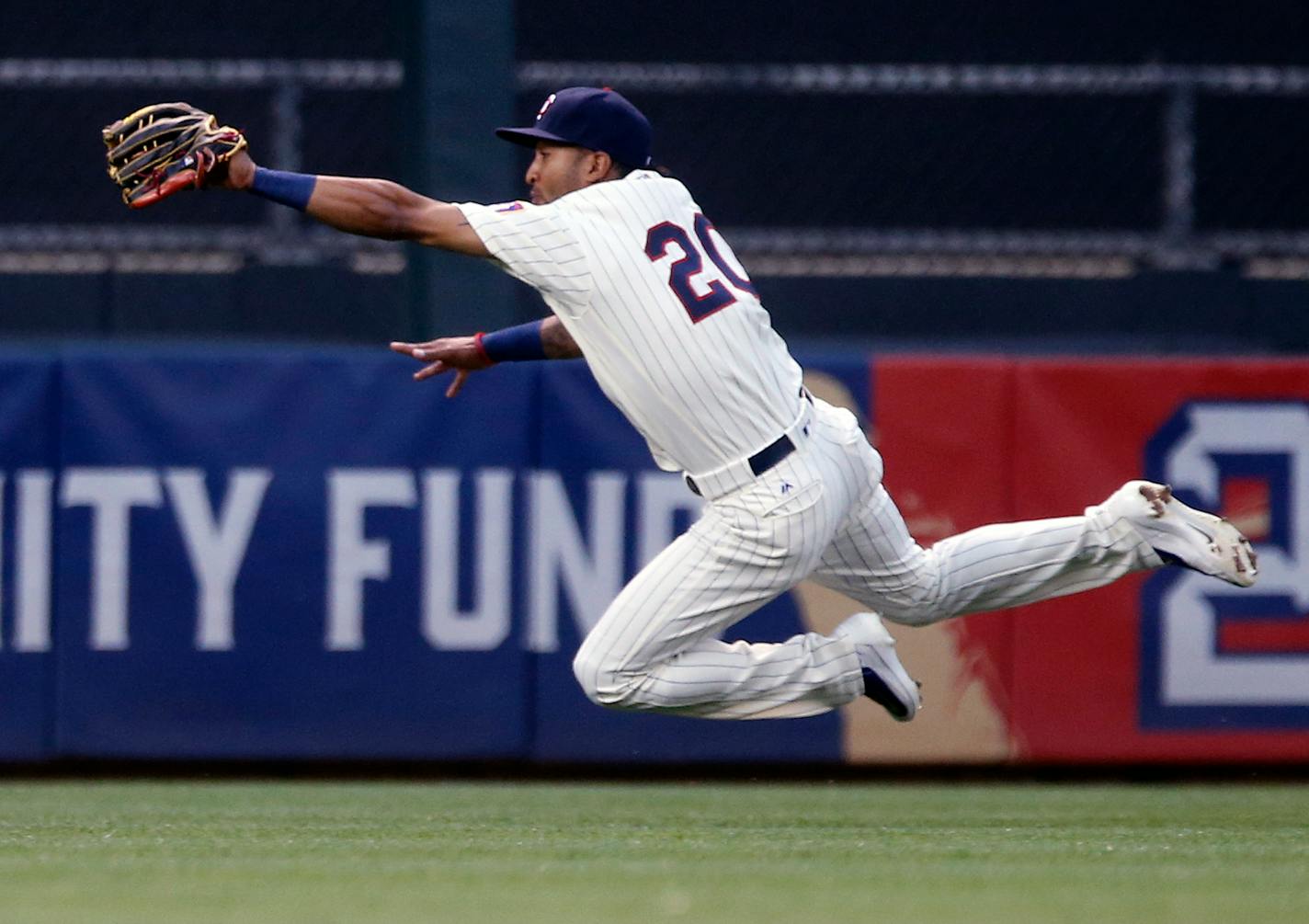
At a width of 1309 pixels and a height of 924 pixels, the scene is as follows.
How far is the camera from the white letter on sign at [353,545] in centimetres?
606

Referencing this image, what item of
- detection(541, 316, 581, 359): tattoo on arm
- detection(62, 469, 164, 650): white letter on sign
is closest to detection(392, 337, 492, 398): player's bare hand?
detection(541, 316, 581, 359): tattoo on arm

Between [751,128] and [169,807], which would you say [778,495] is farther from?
[751,128]

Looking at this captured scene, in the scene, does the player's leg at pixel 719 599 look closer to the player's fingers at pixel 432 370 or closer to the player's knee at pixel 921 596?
the player's knee at pixel 921 596

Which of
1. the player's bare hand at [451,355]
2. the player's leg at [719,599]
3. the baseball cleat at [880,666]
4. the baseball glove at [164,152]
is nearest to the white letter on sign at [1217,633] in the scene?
the baseball cleat at [880,666]

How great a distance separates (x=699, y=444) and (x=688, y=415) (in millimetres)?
74

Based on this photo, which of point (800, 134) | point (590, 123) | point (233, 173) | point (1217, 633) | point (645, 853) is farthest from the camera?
point (800, 134)

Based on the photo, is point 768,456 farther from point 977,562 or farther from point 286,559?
point 286,559

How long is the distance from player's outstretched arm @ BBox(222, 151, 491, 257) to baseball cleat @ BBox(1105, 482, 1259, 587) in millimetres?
1660

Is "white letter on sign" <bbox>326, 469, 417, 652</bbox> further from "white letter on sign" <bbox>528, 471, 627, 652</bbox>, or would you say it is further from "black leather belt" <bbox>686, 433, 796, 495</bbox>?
"black leather belt" <bbox>686, 433, 796, 495</bbox>

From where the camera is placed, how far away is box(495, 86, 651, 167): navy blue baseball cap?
4520mm

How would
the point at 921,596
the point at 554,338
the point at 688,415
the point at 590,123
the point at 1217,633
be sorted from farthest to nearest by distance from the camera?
the point at 1217,633 → the point at 554,338 → the point at 921,596 → the point at 590,123 → the point at 688,415

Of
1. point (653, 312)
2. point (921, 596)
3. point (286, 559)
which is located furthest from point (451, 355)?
point (286, 559)

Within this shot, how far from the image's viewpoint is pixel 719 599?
4438 mm

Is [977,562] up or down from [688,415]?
down
